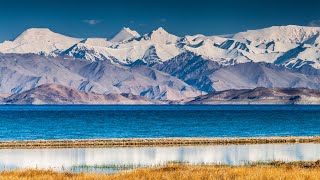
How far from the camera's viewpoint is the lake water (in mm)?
56406

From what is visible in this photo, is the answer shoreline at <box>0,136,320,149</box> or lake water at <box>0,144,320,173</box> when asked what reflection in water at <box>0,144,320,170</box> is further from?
shoreline at <box>0,136,320,149</box>

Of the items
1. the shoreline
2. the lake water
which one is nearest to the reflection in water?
the lake water

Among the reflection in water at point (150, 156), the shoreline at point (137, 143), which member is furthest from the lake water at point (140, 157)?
the shoreline at point (137, 143)

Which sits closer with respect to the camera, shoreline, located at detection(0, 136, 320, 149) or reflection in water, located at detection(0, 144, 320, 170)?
reflection in water, located at detection(0, 144, 320, 170)

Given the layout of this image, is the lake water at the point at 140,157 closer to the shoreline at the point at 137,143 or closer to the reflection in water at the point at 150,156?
the reflection in water at the point at 150,156

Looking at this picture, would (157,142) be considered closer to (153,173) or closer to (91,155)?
(91,155)

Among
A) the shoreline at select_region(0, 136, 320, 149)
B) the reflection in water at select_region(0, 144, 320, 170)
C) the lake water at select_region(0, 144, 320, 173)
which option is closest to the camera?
the lake water at select_region(0, 144, 320, 173)

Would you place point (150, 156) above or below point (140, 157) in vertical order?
below

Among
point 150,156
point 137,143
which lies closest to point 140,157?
point 150,156

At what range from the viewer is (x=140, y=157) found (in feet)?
217

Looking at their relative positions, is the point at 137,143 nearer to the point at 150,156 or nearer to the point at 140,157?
the point at 150,156

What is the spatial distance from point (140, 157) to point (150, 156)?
216cm

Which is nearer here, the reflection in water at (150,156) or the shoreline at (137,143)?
the reflection in water at (150,156)

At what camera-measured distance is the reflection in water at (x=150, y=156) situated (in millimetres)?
58625
